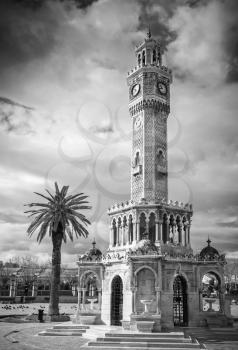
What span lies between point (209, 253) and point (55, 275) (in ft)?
60.6

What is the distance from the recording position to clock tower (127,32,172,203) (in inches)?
1823

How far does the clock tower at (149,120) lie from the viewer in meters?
46.3

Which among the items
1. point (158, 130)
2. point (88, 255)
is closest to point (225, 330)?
point (88, 255)

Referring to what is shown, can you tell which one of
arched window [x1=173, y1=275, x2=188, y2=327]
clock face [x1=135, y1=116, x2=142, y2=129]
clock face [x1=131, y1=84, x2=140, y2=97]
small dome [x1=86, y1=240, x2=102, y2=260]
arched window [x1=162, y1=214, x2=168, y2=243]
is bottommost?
arched window [x1=173, y1=275, x2=188, y2=327]

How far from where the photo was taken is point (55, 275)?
45.1 metres

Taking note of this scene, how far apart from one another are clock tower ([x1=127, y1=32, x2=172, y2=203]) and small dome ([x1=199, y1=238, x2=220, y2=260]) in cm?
740

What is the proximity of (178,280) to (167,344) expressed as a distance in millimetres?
13340

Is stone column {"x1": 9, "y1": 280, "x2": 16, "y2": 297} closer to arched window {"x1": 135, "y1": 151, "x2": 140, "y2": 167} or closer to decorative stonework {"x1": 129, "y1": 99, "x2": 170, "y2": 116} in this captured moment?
arched window {"x1": 135, "y1": 151, "x2": 140, "y2": 167}

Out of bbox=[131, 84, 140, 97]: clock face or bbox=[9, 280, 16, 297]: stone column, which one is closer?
bbox=[131, 84, 140, 97]: clock face

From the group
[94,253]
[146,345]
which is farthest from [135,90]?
[146,345]

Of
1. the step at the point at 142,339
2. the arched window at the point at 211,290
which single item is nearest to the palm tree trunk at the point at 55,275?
the step at the point at 142,339

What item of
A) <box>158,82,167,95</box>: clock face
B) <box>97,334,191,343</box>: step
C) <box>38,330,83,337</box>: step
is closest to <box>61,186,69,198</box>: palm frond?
<box>38,330,83,337</box>: step

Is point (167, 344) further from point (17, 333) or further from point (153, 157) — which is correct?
point (153, 157)

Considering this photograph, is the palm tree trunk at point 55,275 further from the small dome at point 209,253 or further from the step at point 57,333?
the small dome at point 209,253
